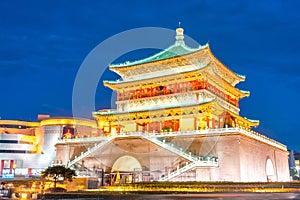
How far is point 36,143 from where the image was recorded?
55.6 m

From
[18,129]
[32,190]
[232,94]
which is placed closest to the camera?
[32,190]

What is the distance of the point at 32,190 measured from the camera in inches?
1011

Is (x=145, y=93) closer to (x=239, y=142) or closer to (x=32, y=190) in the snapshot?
(x=239, y=142)

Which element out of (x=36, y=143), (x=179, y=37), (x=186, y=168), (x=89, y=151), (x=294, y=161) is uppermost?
(x=179, y=37)

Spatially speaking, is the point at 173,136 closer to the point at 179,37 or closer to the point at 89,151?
the point at 89,151

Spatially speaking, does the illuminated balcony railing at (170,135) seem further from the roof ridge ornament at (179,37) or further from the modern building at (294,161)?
the modern building at (294,161)

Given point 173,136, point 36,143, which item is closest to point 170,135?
point 173,136

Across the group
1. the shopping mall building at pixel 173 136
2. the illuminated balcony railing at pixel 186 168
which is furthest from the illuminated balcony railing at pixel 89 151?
the illuminated balcony railing at pixel 186 168

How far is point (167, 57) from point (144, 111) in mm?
7676

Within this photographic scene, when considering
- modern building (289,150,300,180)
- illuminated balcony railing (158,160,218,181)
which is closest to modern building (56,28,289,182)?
illuminated balcony railing (158,160,218,181)

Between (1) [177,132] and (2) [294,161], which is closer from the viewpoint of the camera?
(1) [177,132]

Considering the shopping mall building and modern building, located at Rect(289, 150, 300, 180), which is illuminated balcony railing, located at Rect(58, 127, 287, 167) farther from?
modern building, located at Rect(289, 150, 300, 180)

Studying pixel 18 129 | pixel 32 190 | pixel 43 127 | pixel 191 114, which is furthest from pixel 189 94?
pixel 18 129

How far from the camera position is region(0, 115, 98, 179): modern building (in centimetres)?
5128
